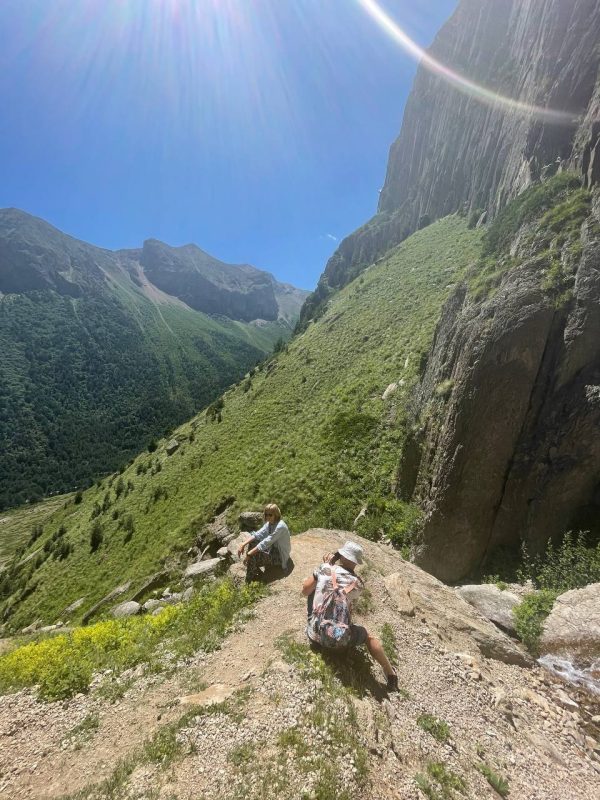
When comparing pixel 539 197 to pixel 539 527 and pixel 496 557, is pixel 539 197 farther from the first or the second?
pixel 496 557

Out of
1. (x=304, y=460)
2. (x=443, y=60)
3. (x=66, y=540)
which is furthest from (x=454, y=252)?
(x=443, y=60)

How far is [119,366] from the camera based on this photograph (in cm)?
19175

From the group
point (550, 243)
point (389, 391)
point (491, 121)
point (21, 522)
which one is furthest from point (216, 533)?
point (21, 522)

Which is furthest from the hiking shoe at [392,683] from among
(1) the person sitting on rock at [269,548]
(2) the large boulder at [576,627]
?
(2) the large boulder at [576,627]

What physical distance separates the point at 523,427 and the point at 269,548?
928 cm

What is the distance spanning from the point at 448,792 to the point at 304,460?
19447 mm

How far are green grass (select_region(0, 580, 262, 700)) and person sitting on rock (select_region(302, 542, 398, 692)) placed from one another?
7.85 ft

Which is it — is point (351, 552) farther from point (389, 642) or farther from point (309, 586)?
point (389, 642)

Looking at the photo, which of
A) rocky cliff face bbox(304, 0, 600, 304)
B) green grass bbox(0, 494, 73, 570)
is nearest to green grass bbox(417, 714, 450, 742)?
rocky cliff face bbox(304, 0, 600, 304)

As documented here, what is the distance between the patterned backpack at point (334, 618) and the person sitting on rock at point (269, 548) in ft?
10.9

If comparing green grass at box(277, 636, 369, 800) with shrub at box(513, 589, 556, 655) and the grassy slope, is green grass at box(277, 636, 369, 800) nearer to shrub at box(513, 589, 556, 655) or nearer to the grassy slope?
shrub at box(513, 589, 556, 655)

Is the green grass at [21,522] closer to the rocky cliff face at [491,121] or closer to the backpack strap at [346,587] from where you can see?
the backpack strap at [346,587]

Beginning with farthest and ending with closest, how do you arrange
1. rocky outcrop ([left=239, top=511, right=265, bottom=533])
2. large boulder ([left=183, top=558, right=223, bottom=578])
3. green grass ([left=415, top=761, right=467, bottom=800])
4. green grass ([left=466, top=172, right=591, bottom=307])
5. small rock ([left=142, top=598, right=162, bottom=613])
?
rocky outcrop ([left=239, top=511, right=265, bottom=533]) → large boulder ([left=183, top=558, right=223, bottom=578]) → small rock ([left=142, top=598, right=162, bottom=613]) → green grass ([left=466, top=172, right=591, bottom=307]) → green grass ([left=415, top=761, right=467, bottom=800])

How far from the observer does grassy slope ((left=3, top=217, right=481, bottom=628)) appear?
69.9 ft
